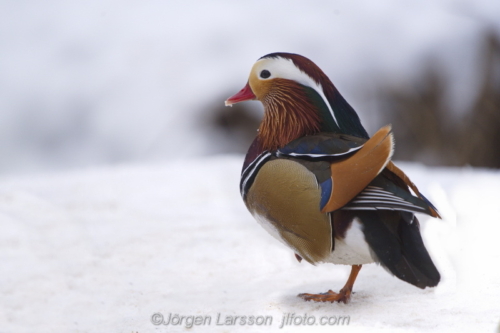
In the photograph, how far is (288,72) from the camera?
3.79 feet

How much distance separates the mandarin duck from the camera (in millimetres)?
975

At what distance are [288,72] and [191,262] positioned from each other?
63 cm

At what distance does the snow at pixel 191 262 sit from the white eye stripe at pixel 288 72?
1.29 ft

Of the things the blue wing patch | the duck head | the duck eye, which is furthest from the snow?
the duck eye

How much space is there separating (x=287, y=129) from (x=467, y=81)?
1760mm

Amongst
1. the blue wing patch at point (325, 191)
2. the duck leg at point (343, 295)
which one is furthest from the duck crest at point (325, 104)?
the duck leg at point (343, 295)

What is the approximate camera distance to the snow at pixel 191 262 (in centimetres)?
112

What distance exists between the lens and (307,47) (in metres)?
2.91

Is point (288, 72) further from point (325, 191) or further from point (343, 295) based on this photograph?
point (343, 295)

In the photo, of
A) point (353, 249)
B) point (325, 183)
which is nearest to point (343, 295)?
point (353, 249)

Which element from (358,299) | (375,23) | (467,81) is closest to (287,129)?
(358,299)

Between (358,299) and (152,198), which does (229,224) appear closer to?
(152,198)

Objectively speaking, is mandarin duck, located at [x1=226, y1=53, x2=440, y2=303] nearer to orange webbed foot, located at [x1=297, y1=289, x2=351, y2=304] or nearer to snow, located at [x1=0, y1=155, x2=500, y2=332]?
orange webbed foot, located at [x1=297, y1=289, x2=351, y2=304]

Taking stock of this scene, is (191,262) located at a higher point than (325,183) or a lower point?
lower
